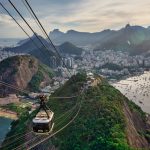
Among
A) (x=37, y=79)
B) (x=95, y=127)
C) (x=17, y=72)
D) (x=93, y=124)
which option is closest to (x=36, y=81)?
(x=37, y=79)

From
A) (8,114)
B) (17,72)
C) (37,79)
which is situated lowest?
(8,114)

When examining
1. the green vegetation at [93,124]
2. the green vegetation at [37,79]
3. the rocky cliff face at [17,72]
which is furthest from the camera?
the green vegetation at [37,79]

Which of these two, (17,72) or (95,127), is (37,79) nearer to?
(17,72)

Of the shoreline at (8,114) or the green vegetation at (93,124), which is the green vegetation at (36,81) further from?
the green vegetation at (93,124)

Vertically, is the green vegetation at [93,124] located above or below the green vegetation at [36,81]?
above

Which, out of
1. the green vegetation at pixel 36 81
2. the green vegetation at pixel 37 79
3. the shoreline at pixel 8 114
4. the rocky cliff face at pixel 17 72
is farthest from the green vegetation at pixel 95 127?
the green vegetation at pixel 37 79

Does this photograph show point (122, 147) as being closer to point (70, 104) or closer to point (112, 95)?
point (70, 104)

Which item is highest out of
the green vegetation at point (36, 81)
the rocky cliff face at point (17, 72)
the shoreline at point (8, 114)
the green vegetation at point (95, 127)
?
the green vegetation at point (95, 127)

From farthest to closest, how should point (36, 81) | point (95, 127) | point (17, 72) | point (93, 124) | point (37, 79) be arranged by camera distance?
point (37, 79), point (36, 81), point (17, 72), point (93, 124), point (95, 127)

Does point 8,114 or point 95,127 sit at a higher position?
point 95,127

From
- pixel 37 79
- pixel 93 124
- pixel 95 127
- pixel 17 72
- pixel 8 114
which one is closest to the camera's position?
pixel 95 127
